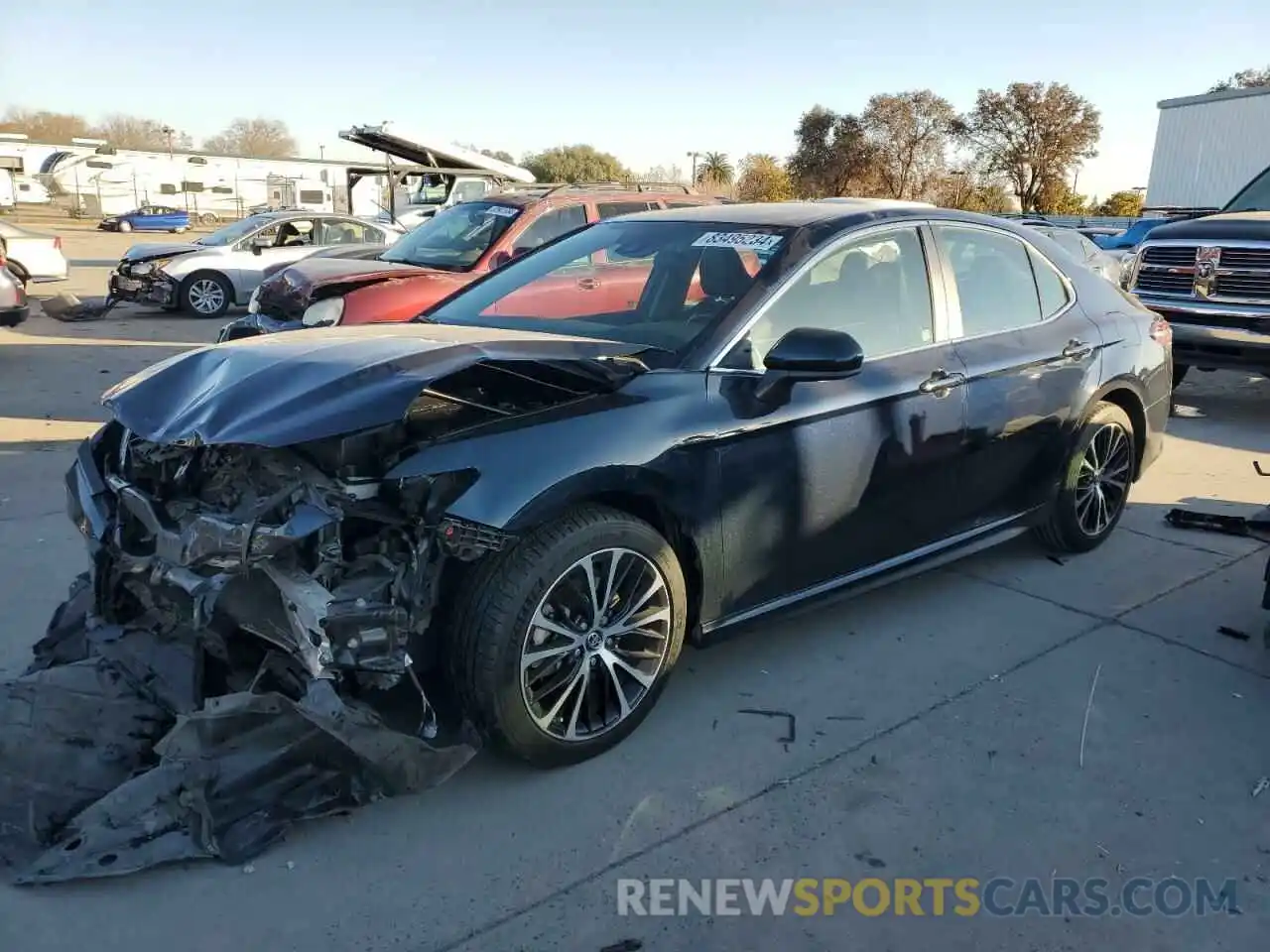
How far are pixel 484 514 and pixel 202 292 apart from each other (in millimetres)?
13415

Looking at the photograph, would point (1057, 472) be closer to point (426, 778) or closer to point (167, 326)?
point (426, 778)

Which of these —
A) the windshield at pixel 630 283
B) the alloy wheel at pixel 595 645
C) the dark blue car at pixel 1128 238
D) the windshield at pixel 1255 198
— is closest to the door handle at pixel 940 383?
the windshield at pixel 630 283

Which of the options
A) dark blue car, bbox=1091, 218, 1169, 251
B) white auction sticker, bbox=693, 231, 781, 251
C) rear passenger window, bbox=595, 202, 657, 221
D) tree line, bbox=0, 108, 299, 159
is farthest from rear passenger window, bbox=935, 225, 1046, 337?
tree line, bbox=0, 108, 299, 159

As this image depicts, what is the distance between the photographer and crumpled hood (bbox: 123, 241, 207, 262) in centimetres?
1455

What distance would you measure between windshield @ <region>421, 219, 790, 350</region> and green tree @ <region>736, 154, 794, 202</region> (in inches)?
1482

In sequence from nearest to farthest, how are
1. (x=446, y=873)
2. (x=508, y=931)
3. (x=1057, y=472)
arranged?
(x=508, y=931), (x=446, y=873), (x=1057, y=472)

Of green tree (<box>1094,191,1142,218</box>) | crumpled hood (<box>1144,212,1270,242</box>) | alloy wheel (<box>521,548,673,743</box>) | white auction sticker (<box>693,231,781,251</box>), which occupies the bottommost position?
alloy wheel (<box>521,548,673,743</box>)

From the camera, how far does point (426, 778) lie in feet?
9.75

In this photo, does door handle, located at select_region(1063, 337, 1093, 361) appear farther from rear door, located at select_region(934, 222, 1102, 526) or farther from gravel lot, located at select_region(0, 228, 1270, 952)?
gravel lot, located at select_region(0, 228, 1270, 952)

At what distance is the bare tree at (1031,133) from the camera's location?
38.3m

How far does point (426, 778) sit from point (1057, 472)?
3300 mm

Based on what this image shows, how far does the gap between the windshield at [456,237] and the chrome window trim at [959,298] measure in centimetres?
523

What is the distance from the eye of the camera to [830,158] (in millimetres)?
42031

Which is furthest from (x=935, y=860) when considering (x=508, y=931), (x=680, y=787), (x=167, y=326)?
(x=167, y=326)
